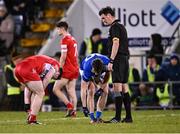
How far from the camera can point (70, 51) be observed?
22781 mm

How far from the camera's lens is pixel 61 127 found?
58.0 feet

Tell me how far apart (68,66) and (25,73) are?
4.48 m

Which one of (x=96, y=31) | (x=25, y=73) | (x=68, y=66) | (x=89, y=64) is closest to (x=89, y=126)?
(x=25, y=73)

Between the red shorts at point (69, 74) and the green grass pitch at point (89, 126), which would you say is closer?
the green grass pitch at point (89, 126)

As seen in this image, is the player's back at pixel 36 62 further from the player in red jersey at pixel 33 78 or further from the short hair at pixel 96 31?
the short hair at pixel 96 31

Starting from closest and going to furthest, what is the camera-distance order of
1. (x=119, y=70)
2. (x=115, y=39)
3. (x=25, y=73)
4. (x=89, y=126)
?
(x=89, y=126)
(x=25, y=73)
(x=115, y=39)
(x=119, y=70)

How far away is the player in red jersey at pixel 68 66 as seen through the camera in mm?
22484

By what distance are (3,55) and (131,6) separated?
4908 millimetres

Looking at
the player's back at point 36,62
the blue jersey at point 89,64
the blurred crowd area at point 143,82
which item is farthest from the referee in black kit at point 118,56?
the blurred crowd area at point 143,82

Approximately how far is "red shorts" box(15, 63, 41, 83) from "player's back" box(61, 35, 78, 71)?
12.9ft

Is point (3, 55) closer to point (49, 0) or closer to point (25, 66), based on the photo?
point (49, 0)

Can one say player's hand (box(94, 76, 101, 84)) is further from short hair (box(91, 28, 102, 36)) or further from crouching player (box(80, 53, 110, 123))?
short hair (box(91, 28, 102, 36))

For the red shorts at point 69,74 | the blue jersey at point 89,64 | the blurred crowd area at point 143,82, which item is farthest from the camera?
the blurred crowd area at point 143,82

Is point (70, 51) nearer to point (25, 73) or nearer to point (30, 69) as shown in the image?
point (30, 69)
